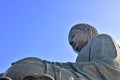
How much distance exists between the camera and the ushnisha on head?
35.0 feet

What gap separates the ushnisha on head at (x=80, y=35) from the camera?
10664mm

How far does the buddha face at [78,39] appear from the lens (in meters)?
10.6

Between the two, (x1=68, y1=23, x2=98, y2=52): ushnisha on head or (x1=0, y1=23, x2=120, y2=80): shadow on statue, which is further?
(x1=68, y1=23, x2=98, y2=52): ushnisha on head

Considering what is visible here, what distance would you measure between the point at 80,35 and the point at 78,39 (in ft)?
0.35

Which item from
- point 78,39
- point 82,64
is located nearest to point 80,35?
point 78,39

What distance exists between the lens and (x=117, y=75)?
859 centimetres

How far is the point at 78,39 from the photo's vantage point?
35.0ft

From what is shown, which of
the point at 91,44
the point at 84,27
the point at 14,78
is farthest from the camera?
the point at 84,27

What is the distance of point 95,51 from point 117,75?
1.06m

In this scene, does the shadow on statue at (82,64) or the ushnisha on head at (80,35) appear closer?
the shadow on statue at (82,64)

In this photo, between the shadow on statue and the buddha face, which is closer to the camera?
the shadow on statue

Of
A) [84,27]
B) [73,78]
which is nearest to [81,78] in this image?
[73,78]

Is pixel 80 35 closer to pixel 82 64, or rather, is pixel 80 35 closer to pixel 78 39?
pixel 78 39

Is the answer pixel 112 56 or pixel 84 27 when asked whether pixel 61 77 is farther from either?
pixel 84 27
